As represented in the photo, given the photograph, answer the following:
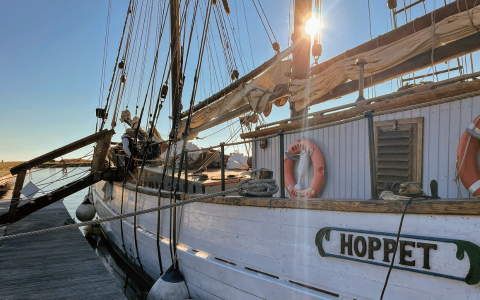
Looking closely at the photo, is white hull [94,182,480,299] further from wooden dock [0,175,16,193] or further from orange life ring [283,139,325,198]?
wooden dock [0,175,16,193]

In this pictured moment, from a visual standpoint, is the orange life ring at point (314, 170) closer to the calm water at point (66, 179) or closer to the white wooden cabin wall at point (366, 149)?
the white wooden cabin wall at point (366, 149)

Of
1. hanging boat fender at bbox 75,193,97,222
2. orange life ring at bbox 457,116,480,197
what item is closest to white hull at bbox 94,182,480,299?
orange life ring at bbox 457,116,480,197

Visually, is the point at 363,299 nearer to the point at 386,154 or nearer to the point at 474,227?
the point at 474,227

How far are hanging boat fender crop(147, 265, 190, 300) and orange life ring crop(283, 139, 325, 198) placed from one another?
263 centimetres

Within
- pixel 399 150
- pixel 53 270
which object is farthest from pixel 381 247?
pixel 53 270

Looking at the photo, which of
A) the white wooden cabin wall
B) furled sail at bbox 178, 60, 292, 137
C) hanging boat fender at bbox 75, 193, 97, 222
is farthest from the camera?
hanging boat fender at bbox 75, 193, 97, 222

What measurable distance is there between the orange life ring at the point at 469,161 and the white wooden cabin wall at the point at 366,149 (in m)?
0.36

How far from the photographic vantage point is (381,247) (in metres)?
2.80

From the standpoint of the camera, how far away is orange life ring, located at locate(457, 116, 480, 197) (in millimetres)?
2830

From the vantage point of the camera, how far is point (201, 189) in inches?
243

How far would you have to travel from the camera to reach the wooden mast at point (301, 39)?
264 inches

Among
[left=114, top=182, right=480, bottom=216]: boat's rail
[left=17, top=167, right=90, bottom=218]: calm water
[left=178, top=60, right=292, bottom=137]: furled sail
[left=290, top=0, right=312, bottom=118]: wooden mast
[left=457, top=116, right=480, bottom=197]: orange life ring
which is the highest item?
[left=290, top=0, right=312, bottom=118]: wooden mast

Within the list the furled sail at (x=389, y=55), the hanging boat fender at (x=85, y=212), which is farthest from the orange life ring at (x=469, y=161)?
the hanging boat fender at (x=85, y=212)

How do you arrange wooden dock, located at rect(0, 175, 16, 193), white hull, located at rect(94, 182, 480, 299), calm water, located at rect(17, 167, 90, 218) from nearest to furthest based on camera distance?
white hull, located at rect(94, 182, 480, 299)
calm water, located at rect(17, 167, 90, 218)
wooden dock, located at rect(0, 175, 16, 193)
